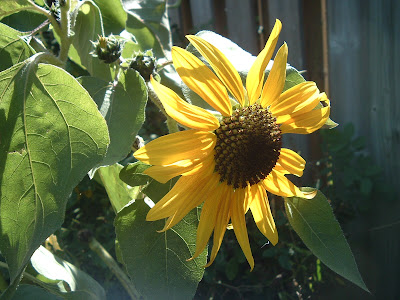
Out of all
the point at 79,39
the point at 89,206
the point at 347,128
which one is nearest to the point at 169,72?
the point at 79,39

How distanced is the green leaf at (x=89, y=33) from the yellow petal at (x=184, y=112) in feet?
0.54

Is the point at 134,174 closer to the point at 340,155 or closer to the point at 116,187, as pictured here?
the point at 116,187

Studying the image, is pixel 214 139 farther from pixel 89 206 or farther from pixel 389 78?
pixel 389 78

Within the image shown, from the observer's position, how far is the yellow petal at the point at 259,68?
497mm

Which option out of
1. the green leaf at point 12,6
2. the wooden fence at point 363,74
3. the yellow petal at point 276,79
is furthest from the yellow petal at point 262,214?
the wooden fence at point 363,74

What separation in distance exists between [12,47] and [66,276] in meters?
0.34

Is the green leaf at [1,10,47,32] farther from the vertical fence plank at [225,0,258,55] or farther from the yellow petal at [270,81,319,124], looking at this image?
the vertical fence plank at [225,0,258,55]

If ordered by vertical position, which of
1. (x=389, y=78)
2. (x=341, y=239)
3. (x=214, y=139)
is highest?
(x=214, y=139)

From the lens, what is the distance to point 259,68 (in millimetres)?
515

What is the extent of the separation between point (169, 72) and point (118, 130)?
0.19m

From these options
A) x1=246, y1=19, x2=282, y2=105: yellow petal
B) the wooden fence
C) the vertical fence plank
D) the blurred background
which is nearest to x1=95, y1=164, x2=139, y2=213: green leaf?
x1=246, y1=19, x2=282, y2=105: yellow petal

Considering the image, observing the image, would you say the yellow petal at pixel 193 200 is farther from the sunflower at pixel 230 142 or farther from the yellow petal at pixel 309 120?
the yellow petal at pixel 309 120

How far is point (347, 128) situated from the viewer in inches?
72.1

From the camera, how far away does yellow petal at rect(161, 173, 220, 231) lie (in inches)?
19.2
